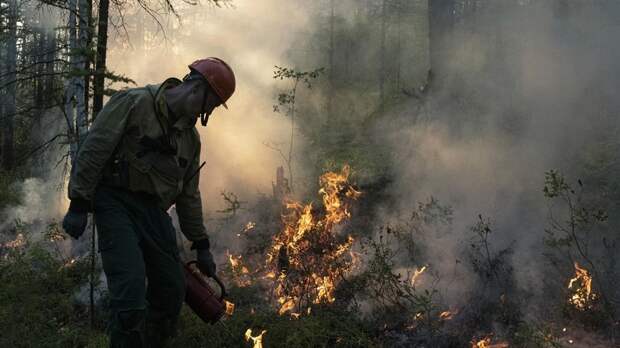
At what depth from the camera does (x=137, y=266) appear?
9.23 feet

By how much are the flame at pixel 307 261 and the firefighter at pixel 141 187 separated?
5.76 ft

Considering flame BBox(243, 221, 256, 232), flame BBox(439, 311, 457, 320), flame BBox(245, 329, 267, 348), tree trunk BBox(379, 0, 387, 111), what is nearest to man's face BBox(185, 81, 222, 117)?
flame BBox(245, 329, 267, 348)

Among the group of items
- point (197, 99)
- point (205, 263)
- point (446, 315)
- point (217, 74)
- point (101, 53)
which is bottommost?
point (446, 315)

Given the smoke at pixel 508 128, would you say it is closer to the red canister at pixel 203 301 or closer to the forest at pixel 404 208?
the forest at pixel 404 208

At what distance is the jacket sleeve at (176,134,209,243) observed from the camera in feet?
11.5

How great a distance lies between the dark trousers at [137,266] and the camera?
9.02ft

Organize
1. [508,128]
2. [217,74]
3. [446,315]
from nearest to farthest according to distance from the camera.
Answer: [217,74], [446,315], [508,128]

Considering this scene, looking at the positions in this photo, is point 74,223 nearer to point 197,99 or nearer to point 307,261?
point 197,99

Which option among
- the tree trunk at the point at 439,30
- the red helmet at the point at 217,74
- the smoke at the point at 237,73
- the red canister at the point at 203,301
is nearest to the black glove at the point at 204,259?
the red canister at the point at 203,301

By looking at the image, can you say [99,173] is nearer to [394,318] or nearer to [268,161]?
[394,318]

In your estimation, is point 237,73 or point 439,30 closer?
point 439,30

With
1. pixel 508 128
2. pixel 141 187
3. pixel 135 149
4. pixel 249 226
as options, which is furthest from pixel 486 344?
pixel 508 128

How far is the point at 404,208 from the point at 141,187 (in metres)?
5.15

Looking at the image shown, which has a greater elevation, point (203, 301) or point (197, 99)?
point (197, 99)
